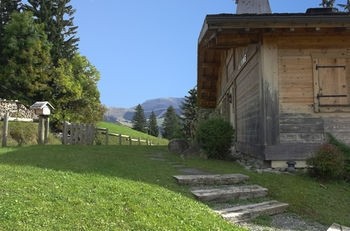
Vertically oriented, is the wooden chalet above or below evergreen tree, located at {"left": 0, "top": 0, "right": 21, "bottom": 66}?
below

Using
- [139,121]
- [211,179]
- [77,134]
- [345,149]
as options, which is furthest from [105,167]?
[139,121]

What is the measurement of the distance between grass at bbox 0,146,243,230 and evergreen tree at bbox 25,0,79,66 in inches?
1387

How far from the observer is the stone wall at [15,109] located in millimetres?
33469

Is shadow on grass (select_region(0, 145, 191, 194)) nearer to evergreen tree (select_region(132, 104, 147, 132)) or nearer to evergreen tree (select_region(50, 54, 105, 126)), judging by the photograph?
evergreen tree (select_region(50, 54, 105, 126))

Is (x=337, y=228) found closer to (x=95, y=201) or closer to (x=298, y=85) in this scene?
(x=95, y=201)

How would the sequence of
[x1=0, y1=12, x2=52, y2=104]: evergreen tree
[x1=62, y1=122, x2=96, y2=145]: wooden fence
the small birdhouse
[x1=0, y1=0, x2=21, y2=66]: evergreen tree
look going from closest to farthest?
the small birdhouse → [x1=62, y1=122, x2=96, y2=145]: wooden fence → [x1=0, y1=12, x2=52, y2=104]: evergreen tree → [x1=0, y1=0, x2=21, y2=66]: evergreen tree

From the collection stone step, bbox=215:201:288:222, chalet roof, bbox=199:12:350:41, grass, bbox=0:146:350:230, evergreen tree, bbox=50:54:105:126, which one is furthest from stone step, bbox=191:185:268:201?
evergreen tree, bbox=50:54:105:126

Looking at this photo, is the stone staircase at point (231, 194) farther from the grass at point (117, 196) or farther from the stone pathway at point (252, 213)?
the grass at point (117, 196)

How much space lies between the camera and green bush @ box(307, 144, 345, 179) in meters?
10.2

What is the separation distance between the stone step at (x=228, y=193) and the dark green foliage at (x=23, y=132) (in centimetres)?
2074

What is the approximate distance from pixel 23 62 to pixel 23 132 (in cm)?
1296

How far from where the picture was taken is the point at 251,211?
769cm

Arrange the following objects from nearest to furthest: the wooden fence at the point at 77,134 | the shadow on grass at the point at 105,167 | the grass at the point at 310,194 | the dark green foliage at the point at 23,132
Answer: the grass at the point at 310,194 < the shadow on grass at the point at 105,167 < the wooden fence at the point at 77,134 < the dark green foliage at the point at 23,132

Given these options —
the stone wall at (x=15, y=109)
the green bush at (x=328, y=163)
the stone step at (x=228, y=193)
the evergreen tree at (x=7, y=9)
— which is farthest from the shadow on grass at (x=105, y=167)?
the evergreen tree at (x=7, y=9)
